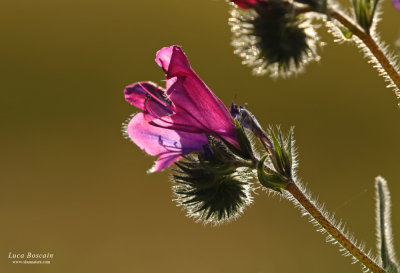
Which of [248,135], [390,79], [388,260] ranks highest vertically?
[390,79]

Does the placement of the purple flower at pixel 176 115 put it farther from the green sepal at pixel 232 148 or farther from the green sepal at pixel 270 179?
the green sepal at pixel 270 179

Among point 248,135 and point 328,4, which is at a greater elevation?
point 328,4

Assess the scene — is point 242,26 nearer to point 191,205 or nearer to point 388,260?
point 191,205

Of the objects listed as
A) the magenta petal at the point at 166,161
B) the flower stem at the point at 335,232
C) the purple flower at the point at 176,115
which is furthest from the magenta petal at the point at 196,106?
the flower stem at the point at 335,232

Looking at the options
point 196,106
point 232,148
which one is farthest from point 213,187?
point 196,106

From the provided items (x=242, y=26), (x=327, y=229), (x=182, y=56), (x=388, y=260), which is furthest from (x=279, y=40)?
(x=388, y=260)

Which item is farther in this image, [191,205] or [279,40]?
[191,205]

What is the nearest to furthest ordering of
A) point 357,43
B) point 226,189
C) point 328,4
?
point 328,4 < point 357,43 < point 226,189

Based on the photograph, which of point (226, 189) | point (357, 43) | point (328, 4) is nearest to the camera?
point (328, 4)
